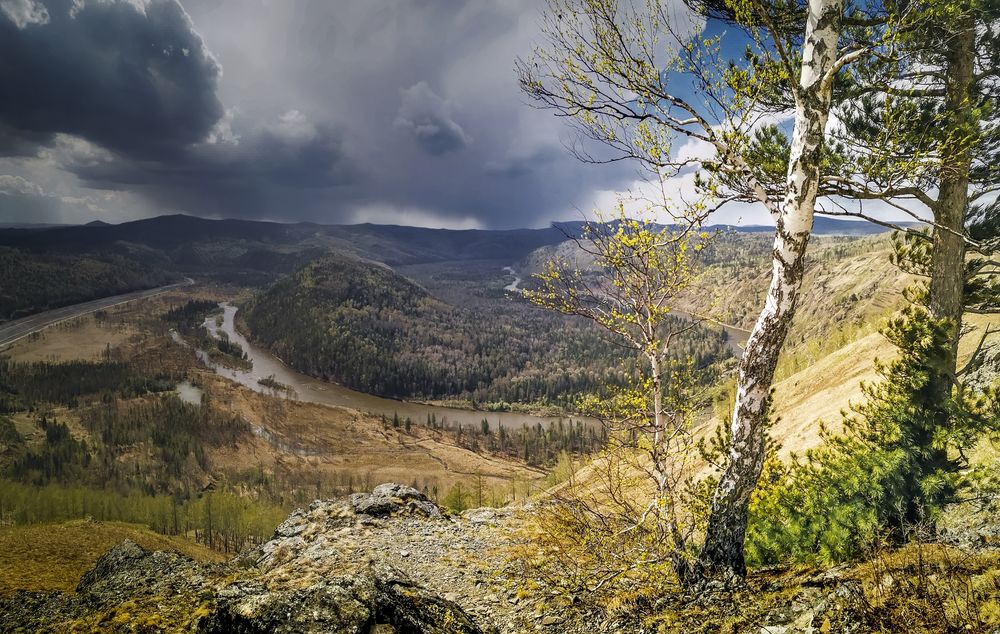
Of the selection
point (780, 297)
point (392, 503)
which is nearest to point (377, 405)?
point (392, 503)

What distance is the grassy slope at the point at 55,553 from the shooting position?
22.6 metres

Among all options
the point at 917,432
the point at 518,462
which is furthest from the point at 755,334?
the point at 518,462

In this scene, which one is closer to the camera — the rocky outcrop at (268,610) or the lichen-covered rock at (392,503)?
the rocky outcrop at (268,610)

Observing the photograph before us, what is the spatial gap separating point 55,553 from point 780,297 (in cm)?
4948

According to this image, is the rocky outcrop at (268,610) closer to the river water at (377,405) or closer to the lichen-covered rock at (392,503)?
the lichen-covered rock at (392,503)

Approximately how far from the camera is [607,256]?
7016 mm

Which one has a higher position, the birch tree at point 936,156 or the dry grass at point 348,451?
the birch tree at point 936,156

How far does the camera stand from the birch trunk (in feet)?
18.2

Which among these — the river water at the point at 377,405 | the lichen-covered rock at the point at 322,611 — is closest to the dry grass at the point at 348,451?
the river water at the point at 377,405

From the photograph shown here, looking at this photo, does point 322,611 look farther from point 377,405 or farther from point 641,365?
point 377,405

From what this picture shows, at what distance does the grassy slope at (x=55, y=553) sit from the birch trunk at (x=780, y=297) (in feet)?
89.1

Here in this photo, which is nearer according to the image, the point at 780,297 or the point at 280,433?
the point at 780,297

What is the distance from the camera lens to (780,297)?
18.9 ft

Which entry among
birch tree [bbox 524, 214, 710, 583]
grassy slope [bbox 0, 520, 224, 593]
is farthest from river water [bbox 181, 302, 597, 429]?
birch tree [bbox 524, 214, 710, 583]
